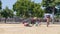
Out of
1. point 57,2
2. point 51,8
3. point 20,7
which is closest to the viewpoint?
point 57,2

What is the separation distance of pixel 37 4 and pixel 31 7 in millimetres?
2828

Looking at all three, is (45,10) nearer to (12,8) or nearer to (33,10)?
(33,10)

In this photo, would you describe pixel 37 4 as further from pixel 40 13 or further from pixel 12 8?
pixel 12 8

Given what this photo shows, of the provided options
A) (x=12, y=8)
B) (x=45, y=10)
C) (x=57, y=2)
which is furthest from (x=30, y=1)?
(x=12, y=8)

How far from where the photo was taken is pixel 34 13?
201 feet

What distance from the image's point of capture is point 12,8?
8219cm

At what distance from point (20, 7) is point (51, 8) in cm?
874

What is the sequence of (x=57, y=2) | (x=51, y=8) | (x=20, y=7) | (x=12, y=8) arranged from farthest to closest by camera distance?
1. (x=12, y=8)
2. (x=20, y=7)
3. (x=51, y=8)
4. (x=57, y=2)

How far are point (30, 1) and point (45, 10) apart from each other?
5.84 meters

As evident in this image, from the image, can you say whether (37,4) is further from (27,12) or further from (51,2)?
(51,2)

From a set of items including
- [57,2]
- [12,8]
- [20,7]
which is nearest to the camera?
[57,2]

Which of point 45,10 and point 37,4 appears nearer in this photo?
point 45,10

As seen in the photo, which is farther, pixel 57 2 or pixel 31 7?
pixel 31 7

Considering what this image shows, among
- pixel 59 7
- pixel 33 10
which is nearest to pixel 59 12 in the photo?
pixel 59 7
